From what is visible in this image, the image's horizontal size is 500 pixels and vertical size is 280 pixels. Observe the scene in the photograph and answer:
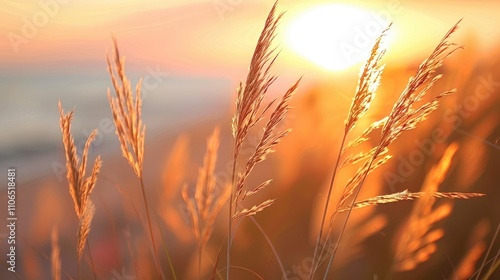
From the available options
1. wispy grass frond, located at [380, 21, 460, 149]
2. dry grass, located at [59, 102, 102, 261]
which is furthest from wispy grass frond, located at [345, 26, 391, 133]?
dry grass, located at [59, 102, 102, 261]

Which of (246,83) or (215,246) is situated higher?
(246,83)

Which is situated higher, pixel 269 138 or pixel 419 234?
pixel 269 138

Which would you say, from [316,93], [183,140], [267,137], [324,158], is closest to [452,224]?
[324,158]

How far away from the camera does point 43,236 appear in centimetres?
182

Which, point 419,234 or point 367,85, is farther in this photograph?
point 419,234

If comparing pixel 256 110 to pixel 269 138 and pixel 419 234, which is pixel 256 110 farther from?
pixel 419 234

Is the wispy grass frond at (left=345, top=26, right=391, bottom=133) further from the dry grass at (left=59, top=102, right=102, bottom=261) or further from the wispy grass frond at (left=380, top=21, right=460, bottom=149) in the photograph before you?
the dry grass at (left=59, top=102, right=102, bottom=261)

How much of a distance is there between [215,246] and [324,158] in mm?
567

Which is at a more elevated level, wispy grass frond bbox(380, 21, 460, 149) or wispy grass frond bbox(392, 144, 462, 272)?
wispy grass frond bbox(380, 21, 460, 149)

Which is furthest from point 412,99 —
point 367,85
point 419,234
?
point 419,234

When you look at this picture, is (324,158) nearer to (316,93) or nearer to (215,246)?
(316,93)

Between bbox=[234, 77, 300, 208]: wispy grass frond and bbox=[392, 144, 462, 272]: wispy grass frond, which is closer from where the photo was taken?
bbox=[234, 77, 300, 208]: wispy grass frond

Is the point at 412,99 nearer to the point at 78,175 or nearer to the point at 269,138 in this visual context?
the point at 269,138

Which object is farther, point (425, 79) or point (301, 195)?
point (301, 195)
